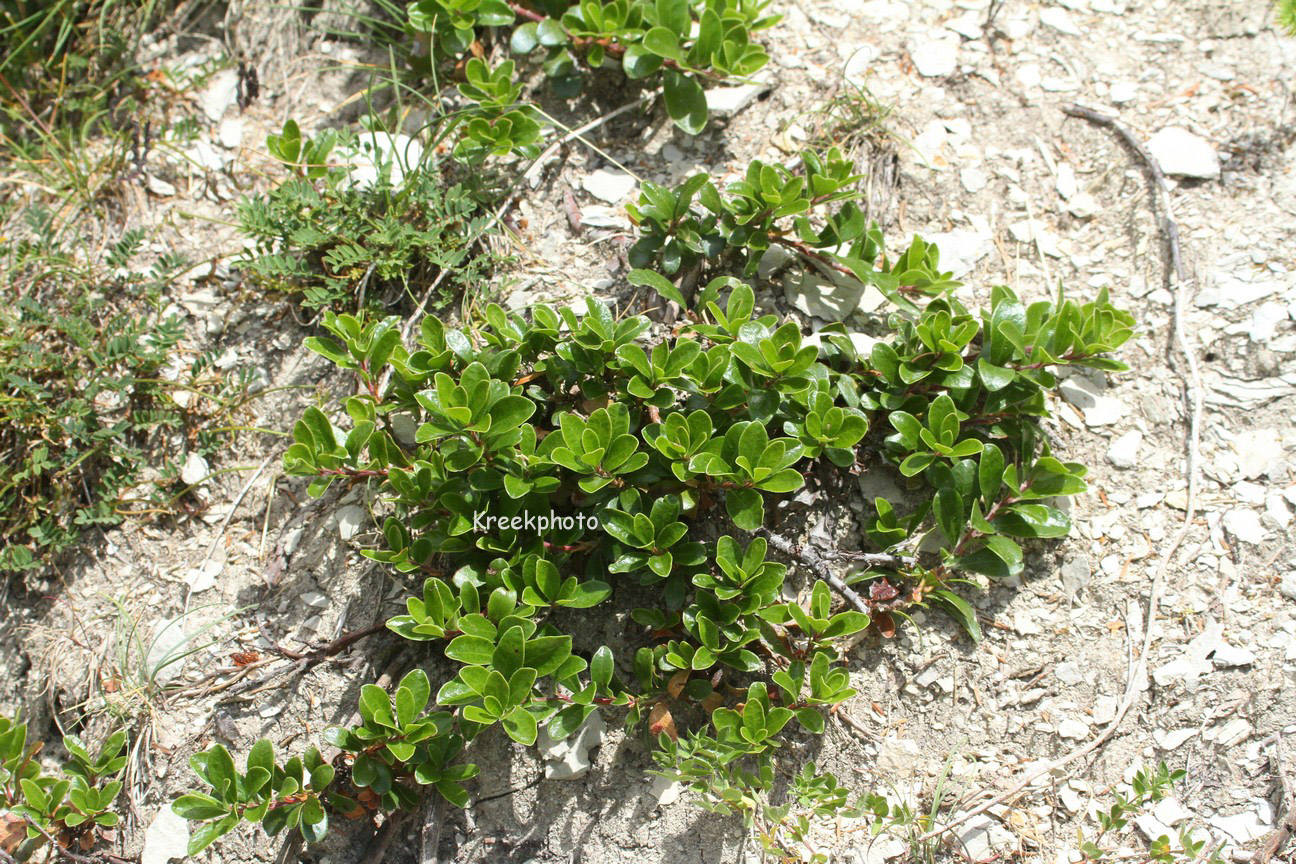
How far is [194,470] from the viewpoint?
10.5 feet

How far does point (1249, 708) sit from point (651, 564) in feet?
5.65

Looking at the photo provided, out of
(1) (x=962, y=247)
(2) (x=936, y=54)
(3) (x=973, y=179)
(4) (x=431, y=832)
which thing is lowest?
(4) (x=431, y=832)

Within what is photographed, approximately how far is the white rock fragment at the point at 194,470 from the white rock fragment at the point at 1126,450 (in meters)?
2.99

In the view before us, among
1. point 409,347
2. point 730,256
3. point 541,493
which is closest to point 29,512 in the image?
point 409,347

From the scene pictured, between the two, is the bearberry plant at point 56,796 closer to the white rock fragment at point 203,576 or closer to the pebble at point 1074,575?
the white rock fragment at point 203,576

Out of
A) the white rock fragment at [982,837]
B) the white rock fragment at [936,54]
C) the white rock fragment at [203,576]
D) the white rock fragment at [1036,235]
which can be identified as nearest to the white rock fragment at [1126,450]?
the white rock fragment at [1036,235]

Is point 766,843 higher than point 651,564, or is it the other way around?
point 651,564

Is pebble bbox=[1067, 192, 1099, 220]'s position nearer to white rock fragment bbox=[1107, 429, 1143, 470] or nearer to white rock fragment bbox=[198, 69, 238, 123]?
white rock fragment bbox=[1107, 429, 1143, 470]

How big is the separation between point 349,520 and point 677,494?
3.63 feet

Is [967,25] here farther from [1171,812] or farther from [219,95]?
[219,95]

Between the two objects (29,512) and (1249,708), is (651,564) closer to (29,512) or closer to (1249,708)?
(1249,708)

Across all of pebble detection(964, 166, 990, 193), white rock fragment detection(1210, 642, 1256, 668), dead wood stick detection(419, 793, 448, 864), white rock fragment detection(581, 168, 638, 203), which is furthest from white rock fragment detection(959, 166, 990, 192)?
dead wood stick detection(419, 793, 448, 864)

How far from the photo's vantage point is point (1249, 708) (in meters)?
2.60

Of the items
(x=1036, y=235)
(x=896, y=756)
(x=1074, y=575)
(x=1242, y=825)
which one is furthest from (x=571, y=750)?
(x=1036, y=235)
